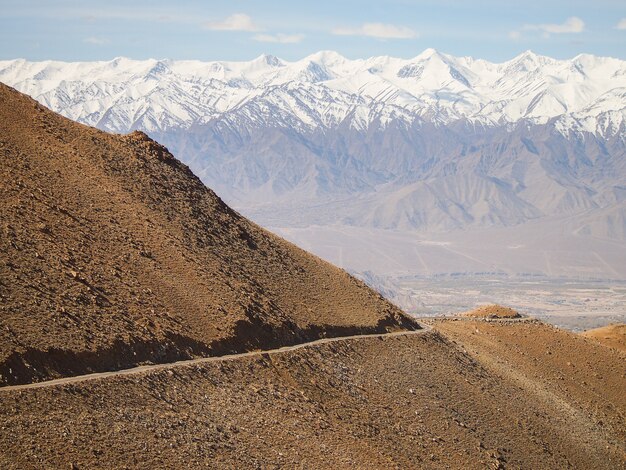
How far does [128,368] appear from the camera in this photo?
112 feet

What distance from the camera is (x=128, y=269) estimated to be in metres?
40.0

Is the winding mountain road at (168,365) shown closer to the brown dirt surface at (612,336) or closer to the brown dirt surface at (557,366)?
the brown dirt surface at (557,366)

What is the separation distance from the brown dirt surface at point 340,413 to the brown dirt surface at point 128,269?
60.6 inches

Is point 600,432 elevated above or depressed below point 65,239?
below

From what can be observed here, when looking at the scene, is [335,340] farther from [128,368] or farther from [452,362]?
[128,368]

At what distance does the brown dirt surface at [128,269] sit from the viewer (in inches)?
1331

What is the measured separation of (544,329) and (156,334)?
3222cm

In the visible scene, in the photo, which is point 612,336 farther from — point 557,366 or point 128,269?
point 128,269

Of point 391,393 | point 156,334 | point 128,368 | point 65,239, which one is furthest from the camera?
point 391,393

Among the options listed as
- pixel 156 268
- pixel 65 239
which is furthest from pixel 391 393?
pixel 65 239

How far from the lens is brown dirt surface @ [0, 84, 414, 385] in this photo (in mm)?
33812

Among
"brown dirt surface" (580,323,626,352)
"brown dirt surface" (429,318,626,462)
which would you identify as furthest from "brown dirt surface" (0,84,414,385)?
"brown dirt surface" (580,323,626,352)

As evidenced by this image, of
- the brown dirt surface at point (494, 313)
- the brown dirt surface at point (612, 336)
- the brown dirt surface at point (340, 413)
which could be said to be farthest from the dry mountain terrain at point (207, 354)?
the brown dirt surface at point (612, 336)

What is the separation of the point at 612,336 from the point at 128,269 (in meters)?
40.5
